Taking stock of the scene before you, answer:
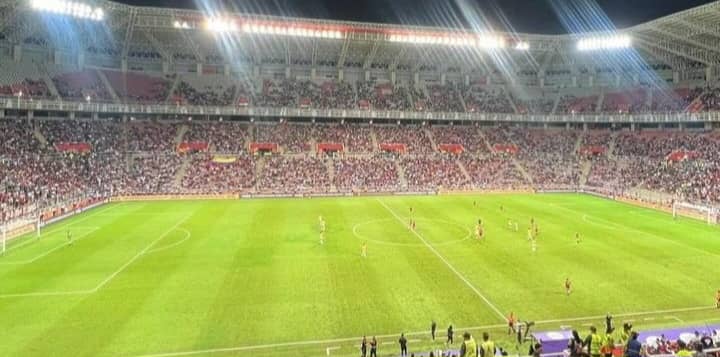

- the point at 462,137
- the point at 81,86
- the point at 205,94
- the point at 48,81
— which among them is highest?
the point at 205,94

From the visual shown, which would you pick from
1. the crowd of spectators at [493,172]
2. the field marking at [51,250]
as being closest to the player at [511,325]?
A: the field marking at [51,250]

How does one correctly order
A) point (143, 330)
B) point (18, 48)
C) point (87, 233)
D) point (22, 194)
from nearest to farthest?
point (143, 330), point (87, 233), point (22, 194), point (18, 48)

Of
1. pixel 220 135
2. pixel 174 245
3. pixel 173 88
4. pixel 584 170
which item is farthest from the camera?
pixel 173 88

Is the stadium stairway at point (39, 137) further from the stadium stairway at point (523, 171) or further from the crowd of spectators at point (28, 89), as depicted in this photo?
the stadium stairway at point (523, 171)

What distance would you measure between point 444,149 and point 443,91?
14.1 m

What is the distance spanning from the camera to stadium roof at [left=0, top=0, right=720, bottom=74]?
58.6 metres

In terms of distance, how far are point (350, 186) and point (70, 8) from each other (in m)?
36.7

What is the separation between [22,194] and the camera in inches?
1753

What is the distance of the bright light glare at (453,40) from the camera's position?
69.4 meters

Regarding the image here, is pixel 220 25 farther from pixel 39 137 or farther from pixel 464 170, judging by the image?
pixel 464 170

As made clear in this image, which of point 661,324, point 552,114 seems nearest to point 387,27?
point 552,114

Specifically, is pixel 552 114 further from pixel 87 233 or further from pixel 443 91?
pixel 87 233

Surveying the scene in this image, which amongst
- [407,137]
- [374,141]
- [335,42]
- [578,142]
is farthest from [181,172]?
[578,142]

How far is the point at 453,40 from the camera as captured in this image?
7081cm
